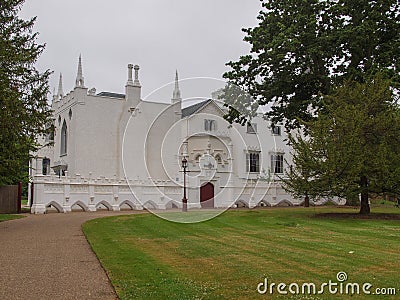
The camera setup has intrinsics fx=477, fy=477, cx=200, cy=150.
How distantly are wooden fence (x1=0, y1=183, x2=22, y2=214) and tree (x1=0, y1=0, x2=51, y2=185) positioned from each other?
11.0 meters

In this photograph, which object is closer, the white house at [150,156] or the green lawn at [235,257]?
the green lawn at [235,257]

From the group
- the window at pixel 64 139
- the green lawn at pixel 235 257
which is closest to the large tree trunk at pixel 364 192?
the green lawn at pixel 235 257

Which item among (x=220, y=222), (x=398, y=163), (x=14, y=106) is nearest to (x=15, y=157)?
(x=14, y=106)

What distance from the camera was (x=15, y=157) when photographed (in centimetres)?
2261

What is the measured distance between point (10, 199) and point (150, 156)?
11726mm

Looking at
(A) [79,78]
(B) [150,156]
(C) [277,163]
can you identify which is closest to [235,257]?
(B) [150,156]

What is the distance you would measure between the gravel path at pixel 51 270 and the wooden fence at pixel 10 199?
18480 mm

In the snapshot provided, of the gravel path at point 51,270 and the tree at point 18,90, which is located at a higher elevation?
the tree at point 18,90

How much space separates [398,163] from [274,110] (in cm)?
998

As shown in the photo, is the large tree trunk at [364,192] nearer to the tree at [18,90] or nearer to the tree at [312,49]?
the tree at [312,49]

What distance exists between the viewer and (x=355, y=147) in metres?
22.8

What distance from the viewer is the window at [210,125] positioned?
4056 centimetres

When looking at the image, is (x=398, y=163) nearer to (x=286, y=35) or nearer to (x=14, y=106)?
(x=286, y=35)

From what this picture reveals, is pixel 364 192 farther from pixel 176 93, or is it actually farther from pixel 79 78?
Answer: pixel 79 78
